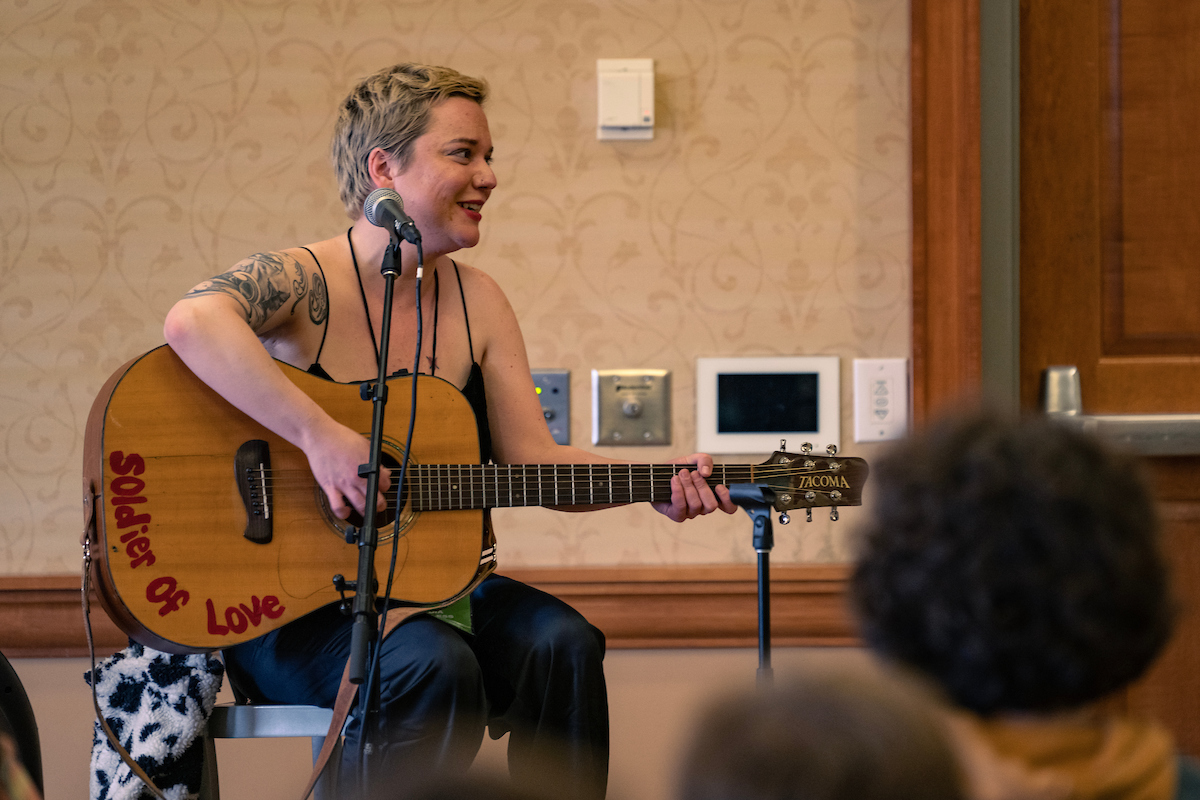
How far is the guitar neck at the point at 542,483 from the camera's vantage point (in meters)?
1.48

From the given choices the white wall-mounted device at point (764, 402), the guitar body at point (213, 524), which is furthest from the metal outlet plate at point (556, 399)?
the guitar body at point (213, 524)

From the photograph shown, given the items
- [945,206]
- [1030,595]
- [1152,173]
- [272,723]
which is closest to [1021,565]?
[1030,595]

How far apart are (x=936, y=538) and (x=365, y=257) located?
1309 millimetres

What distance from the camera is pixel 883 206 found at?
2.03 meters

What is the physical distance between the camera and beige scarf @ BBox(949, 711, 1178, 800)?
0.49 metres

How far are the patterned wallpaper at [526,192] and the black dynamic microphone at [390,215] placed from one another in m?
0.72

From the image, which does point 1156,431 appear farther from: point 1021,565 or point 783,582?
point 1021,565

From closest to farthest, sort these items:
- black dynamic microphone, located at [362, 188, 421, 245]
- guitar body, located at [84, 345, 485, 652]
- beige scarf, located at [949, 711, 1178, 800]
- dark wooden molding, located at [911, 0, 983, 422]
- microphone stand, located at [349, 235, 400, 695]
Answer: beige scarf, located at [949, 711, 1178, 800]
microphone stand, located at [349, 235, 400, 695]
black dynamic microphone, located at [362, 188, 421, 245]
guitar body, located at [84, 345, 485, 652]
dark wooden molding, located at [911, 0, 983, 422]

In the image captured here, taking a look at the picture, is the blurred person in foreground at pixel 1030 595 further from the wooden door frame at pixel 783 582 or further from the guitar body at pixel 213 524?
the wooden door frame at pixel 783 582

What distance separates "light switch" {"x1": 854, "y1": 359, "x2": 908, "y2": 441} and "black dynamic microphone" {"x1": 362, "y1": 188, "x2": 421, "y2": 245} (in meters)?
1.08

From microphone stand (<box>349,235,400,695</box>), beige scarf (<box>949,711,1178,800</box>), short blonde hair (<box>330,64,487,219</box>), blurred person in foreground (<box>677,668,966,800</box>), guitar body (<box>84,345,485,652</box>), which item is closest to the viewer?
blurred person in foreground (<box>677,668,966,800</box>)

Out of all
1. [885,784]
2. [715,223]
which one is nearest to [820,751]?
[885,784]

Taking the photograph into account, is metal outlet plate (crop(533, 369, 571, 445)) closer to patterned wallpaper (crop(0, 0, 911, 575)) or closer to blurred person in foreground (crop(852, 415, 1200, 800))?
patterned wallpaper (crop(0, 0, 911, 575))

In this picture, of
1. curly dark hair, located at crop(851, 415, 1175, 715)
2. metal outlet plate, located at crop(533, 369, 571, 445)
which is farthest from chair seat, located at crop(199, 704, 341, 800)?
curly dark hair, located at crop(851, 415, 1175, 715)
